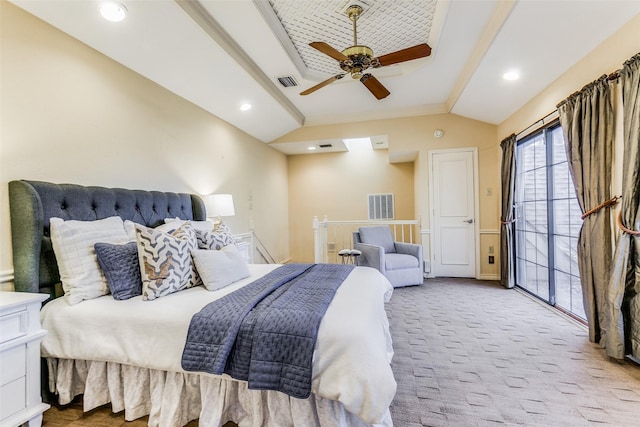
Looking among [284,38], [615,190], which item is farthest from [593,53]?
[284,38]

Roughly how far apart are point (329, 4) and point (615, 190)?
2.71 meters

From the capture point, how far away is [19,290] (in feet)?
5.56

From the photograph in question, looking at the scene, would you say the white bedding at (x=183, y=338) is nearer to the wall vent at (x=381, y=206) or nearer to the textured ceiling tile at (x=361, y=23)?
the textured ceiling tile at (x=361, y=23)

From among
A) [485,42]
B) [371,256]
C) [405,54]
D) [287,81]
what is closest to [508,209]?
[371,256]

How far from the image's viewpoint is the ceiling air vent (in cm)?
355

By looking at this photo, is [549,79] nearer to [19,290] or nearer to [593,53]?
[593,53]

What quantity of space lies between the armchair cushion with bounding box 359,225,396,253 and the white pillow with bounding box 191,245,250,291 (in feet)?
8.57

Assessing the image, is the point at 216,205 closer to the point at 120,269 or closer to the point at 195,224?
the point at 195,224

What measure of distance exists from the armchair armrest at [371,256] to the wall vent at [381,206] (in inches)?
69.7

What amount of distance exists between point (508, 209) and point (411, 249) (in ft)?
4.70

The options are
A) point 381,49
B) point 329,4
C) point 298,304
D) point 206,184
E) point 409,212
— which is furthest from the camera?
point 409,212

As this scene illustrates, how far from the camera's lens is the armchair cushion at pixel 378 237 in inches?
179

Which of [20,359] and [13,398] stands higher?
[20,359]

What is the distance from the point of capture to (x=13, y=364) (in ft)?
4.65
